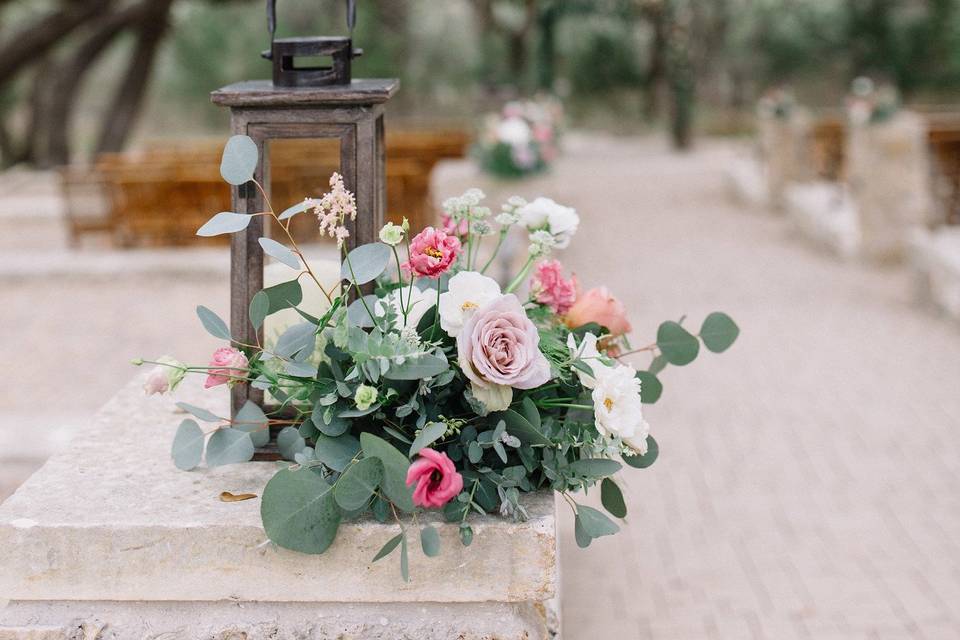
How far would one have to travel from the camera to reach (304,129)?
2.18 meters

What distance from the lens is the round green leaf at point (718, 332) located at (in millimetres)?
2291

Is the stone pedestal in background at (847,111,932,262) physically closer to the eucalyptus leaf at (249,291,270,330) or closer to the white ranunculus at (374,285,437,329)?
the white ranunculus at (374,285,437,329)


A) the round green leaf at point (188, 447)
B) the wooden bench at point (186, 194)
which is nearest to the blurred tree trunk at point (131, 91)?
the wooden bench at point (186, 194)

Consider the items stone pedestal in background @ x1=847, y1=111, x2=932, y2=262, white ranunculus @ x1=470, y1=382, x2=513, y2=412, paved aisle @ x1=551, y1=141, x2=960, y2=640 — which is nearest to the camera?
white ranunculus @ x1=470, y1=382, x2=513, y2=412

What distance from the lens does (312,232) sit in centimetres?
1027

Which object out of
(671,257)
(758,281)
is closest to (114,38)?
(671,257)

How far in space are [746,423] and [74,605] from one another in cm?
422

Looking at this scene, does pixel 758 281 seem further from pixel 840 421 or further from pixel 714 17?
pixel 714 17

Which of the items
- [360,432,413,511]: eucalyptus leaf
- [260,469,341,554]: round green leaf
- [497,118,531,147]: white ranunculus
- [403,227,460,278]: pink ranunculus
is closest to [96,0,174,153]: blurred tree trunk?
[497,118,531,147]: white ranunculus

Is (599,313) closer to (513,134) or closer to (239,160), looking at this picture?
(239,160)

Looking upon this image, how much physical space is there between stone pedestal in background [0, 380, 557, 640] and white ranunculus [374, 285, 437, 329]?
1.20 feet

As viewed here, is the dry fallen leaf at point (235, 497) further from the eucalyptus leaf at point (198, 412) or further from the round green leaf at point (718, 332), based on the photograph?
the round green leaf at point (718, 332)

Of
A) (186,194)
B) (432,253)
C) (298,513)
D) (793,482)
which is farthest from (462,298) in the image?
(186,194)

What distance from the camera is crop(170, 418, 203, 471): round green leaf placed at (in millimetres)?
2252
